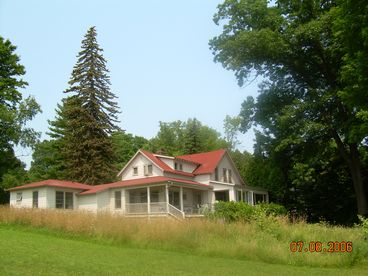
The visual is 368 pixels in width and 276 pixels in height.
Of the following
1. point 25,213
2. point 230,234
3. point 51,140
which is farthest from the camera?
point 51,140

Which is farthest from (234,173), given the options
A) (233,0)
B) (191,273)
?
(191,273)

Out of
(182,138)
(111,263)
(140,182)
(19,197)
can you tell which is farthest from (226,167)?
(182,138)

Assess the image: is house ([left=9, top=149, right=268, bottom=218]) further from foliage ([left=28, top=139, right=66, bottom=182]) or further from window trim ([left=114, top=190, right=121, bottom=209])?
foliage ([left=28, top=139, right=66, bottom=182])

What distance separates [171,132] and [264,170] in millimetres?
45067

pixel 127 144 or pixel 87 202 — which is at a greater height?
pixel 127 144

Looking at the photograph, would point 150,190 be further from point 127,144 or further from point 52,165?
point 127,144

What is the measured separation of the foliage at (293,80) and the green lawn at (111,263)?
1590cm

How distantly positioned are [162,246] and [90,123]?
32.9 m

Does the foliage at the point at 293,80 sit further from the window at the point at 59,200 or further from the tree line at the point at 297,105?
the window at the point at 59,200

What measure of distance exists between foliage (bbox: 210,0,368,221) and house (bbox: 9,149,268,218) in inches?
250

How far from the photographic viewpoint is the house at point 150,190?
35.9 m

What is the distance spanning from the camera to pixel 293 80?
3466 cm

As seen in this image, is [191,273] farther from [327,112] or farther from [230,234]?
[327,112]

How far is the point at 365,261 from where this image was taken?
14.4 metres
